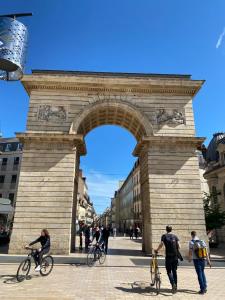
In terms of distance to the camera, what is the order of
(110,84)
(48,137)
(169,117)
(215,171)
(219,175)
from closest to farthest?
(48,137), (169,117), (110,84), (219,175), (215,171)

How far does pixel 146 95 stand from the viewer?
1983 cm

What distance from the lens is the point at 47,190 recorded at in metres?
17.2

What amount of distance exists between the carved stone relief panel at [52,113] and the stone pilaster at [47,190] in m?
1.46

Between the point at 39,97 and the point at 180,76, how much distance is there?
11433 millimetres

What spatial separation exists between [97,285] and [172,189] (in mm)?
10216

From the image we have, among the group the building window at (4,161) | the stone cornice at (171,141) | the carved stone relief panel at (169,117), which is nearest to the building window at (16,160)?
the building window at (4,161)

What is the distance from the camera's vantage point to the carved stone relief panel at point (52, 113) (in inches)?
745

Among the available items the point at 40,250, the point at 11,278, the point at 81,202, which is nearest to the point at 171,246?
the point at 40,250

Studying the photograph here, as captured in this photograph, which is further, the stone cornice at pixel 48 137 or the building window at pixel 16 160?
the building window at pixel 16 160

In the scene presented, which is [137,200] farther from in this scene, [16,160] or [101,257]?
[101,257]

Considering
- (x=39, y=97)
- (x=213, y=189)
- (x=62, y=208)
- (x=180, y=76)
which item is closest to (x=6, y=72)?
(x=62, y=208)

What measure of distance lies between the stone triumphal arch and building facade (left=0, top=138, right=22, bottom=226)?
1034 inches

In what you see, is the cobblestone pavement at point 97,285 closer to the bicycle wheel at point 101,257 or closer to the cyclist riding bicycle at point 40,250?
the cyclist riding bicycle at point 40,250

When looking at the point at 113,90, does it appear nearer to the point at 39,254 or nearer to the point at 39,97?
the point at 39,97
